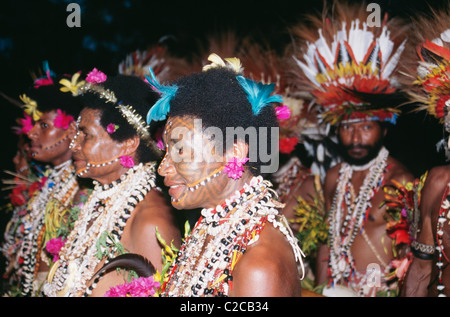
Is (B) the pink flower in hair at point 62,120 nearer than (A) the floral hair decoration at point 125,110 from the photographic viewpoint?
No

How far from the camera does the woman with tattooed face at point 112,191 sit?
299cm

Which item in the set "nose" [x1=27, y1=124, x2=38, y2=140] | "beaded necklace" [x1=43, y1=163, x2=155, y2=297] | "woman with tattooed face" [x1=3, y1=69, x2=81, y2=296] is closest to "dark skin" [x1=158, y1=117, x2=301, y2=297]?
"beaded necklace" [x1=43, y1=163, x2=155, y2=297]

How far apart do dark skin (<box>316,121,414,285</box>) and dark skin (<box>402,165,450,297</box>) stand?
37.3 inches

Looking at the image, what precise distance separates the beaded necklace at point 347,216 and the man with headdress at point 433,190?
106 cm

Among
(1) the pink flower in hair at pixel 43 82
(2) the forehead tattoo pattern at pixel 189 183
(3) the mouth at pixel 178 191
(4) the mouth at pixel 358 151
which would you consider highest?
(1) the pink flower in hair at pixel 43 82

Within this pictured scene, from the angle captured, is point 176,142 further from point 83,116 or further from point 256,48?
point 256,48

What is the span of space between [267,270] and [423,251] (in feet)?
7.48

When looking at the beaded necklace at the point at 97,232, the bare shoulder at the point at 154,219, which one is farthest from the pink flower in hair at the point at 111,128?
the bare shoulder at the point at 154,219

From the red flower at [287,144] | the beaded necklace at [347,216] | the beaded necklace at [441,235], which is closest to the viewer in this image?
the beaded necklace at [441,235]

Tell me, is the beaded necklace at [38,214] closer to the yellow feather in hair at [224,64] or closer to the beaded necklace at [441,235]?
the yellow feather in hair at [224,64]

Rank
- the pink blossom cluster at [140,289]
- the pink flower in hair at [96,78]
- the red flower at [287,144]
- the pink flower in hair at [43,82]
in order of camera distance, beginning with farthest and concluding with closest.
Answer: the red flower at [287,144], the pink flower in hair at [43,82], the pink flower in hair at [96,78], the pink blossom cluster at [140,289]

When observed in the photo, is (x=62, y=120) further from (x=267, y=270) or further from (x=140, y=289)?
(x=267, y=270)

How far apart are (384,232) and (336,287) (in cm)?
81

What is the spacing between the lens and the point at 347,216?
16.1 feet
